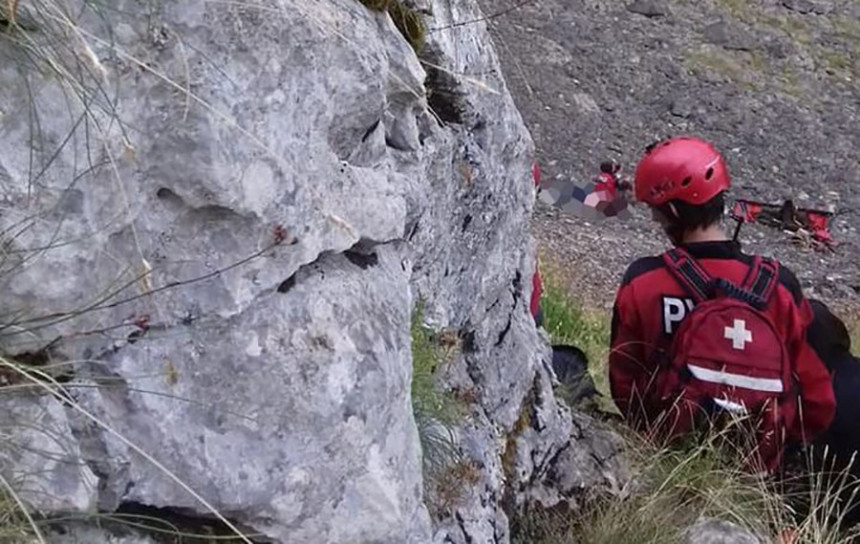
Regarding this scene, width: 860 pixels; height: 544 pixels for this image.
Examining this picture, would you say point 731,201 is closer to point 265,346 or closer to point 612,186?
point 612,186

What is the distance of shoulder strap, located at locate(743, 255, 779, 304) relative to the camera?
4703 mm

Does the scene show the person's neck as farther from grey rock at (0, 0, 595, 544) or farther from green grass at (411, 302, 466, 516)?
grey rock at (0, 0, 595, 544)

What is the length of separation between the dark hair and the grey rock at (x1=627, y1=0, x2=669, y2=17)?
18327 mm

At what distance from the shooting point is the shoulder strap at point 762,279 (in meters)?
4.70

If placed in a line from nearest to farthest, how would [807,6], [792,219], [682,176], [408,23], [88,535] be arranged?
[88,535]
[408,23]
[682,176]
[792,219]
[807,6]

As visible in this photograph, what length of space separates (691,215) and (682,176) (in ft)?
0.54

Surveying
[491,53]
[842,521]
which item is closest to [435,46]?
[491,53]

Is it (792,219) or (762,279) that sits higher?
(762,279)

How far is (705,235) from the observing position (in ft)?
16.4

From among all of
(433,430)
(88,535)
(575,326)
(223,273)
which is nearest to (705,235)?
(433,430)

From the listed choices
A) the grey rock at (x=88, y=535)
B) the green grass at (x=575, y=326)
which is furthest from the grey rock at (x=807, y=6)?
the grey rock at (x=88, y=535)

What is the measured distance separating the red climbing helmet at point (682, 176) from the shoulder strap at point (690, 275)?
31 cm

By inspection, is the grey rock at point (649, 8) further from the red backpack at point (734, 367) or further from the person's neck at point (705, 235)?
the red backpack at point (734, 367)

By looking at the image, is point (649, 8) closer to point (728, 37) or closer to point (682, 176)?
point (728, 37)
